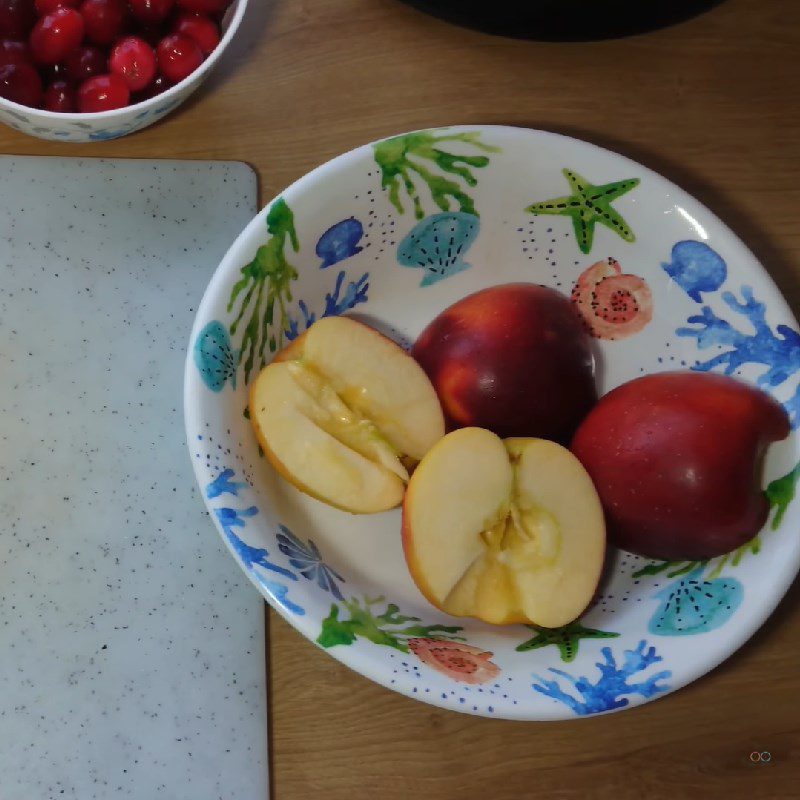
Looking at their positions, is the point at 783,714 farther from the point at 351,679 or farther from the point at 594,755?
the point at 351,679

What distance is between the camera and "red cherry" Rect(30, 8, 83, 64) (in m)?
0.57

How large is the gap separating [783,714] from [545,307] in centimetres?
30

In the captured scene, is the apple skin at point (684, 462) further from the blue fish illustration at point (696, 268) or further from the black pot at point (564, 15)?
the black pot at point (564, 15)

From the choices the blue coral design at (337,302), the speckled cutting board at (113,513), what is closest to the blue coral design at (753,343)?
the blue coral design at (337,302)

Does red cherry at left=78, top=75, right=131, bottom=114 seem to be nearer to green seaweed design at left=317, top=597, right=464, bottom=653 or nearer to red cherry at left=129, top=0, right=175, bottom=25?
red cherry at left=129, top=0, right=175, bottom=25

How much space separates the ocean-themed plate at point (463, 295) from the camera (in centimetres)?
50

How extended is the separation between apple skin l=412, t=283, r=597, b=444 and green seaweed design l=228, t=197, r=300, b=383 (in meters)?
0.10

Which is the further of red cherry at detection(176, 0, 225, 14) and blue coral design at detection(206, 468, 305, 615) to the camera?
red cherry at detection(176, 0, 225, 14)

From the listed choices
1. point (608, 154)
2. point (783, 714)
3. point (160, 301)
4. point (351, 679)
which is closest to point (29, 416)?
point (160, 301)

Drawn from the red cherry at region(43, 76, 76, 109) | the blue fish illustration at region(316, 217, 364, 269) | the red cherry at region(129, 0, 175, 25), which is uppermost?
the red cherry at region(129, 0, 175, 25)

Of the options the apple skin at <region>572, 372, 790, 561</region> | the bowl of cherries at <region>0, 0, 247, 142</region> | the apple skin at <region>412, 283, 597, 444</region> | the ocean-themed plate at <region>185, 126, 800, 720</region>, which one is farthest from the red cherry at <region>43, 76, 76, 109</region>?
the apple skin at <region>572, 372, 790, 561</region>

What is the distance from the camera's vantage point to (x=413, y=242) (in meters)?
0.60

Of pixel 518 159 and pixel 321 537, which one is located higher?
pixel 518 159

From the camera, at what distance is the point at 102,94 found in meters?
0.57
